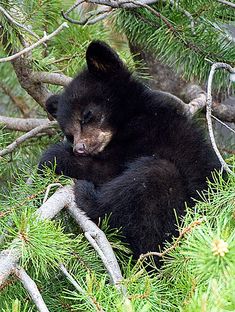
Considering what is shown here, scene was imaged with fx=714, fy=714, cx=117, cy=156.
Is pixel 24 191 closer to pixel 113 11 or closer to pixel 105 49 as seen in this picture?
pixel 105 49

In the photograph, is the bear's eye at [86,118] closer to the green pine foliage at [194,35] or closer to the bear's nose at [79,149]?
the bear's nose at [79,149]

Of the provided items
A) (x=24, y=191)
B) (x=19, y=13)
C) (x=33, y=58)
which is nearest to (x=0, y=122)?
(x=33, y=58)

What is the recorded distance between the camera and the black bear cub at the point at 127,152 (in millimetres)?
3268

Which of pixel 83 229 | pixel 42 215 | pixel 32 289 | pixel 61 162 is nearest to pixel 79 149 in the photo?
pixel 61 162

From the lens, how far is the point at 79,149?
3.82m

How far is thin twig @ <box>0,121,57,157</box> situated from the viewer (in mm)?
3923

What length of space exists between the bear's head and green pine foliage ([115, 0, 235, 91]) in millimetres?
288

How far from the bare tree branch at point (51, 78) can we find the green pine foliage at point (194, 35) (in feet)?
1.79

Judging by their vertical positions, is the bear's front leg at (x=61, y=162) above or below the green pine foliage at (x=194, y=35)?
below

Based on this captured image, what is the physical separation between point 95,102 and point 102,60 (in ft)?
0.77

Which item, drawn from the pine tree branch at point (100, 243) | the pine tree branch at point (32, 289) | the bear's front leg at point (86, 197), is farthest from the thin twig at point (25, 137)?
the pine tree branch at point (32, 289)

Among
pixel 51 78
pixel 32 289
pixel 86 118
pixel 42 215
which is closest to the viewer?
pixel 32 289

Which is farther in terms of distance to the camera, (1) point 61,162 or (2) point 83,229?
(1) point 61,162

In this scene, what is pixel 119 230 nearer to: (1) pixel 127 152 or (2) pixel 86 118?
(1) pixel 127 152
